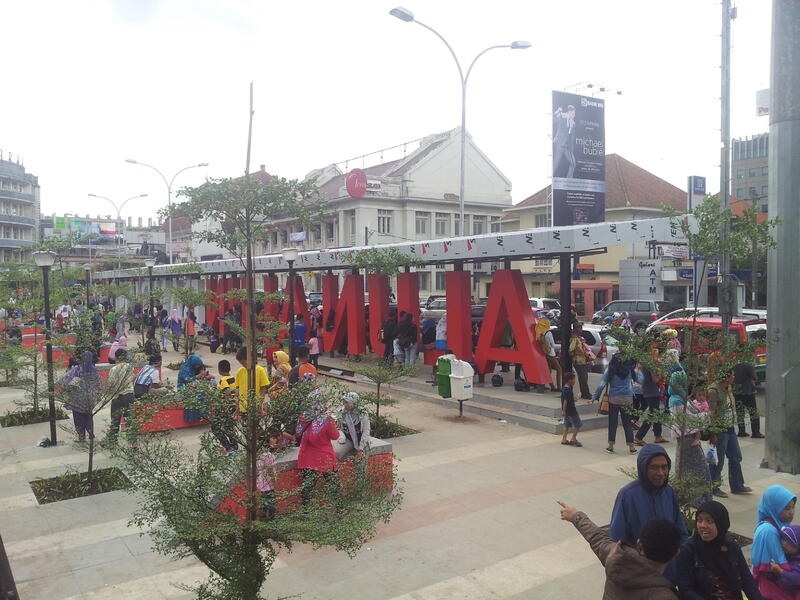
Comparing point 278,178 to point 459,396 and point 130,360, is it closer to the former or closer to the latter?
point 130,360

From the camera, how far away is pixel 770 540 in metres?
3.97

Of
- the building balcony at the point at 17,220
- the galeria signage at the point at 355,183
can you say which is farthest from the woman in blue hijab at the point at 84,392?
the building balcony at the point at 17,220

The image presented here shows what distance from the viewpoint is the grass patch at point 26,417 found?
12.6 meters

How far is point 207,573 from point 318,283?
47926 mm

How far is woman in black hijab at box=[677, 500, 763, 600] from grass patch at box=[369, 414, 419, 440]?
24.4ft

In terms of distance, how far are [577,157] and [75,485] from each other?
825 inches

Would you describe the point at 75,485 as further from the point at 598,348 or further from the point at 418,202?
the point at 418,202

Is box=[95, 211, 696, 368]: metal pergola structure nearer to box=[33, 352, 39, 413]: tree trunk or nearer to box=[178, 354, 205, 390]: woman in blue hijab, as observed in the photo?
box=[178, 354, 205, 390]: woman in blue hijab

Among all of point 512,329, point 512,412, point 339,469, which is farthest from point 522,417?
point 339,469

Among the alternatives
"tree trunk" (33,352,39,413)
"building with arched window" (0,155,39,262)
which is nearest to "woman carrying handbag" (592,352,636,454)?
"tree trunk" (33,352,39,413)

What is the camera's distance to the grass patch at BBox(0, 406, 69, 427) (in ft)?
41.2

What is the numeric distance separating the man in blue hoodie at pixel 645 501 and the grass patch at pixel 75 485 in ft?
21.0

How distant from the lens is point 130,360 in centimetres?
1009

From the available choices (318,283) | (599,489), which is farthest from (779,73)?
(318,283)
